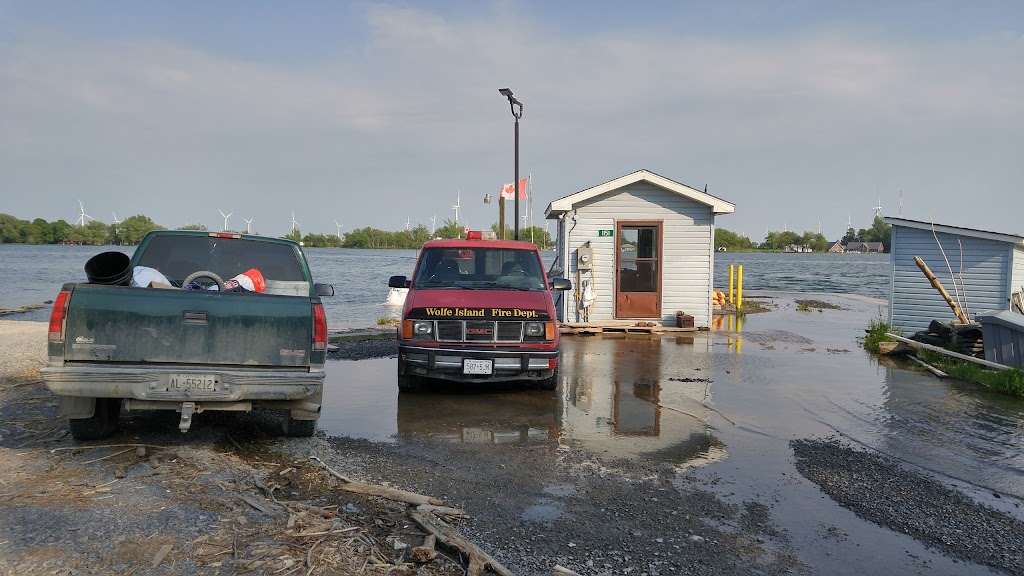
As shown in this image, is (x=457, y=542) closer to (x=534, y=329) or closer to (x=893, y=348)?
(x=534, y=329)

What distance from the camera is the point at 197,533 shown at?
422 cm

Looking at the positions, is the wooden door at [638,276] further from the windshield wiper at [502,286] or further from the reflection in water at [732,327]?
the windshield wiper at [502,286]

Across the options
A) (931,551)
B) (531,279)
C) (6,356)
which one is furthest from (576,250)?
(931,551)

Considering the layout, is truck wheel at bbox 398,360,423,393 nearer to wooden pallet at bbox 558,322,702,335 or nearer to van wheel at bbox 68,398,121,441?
van wheel at bbox 68,398,121,441

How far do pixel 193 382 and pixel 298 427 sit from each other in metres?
1.24

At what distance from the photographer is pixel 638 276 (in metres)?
17.3

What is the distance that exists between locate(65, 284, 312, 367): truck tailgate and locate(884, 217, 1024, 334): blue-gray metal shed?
12502 mm

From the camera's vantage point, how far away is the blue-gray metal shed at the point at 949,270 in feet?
44.2

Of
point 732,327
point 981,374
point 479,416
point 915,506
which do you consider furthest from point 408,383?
point 732,327

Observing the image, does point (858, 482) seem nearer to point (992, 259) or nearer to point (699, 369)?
point (699, 369)

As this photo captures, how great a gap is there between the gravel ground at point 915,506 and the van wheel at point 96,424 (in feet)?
19.4

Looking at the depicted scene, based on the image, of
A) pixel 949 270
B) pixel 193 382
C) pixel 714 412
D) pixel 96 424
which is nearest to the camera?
pixel 193 382

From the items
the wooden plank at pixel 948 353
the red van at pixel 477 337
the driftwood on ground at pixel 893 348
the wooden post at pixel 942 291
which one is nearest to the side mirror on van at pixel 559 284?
the red van at pixel 477 337

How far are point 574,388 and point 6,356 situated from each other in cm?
882
